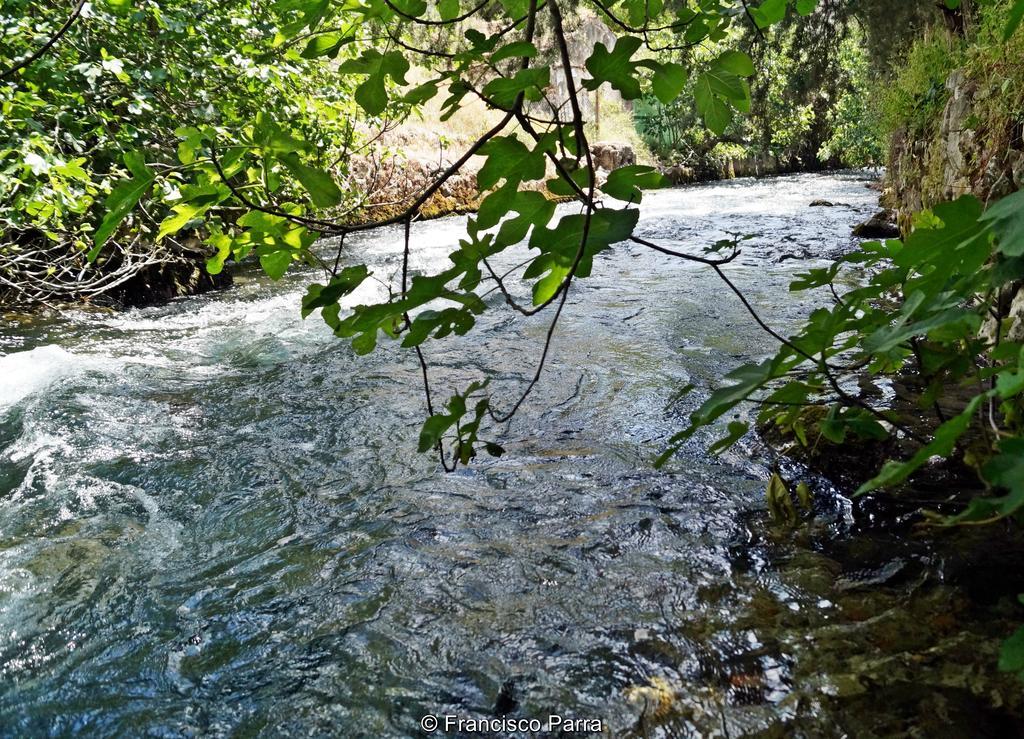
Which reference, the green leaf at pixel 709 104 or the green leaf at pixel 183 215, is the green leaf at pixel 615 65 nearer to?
the green leaf at pixel 709 104

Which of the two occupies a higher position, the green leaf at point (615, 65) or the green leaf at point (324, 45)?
the green leaf at point (324, 45)

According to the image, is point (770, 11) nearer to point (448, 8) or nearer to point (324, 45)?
point (448, 8)

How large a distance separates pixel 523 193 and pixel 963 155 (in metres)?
4.75

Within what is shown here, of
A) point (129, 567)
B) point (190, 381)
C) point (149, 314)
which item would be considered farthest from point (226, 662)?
point (149, 314)

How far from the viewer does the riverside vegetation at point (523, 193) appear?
2.70 feet

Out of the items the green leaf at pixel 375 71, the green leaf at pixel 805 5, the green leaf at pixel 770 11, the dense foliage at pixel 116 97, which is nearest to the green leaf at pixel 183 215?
the green leaf at pixel 375 71

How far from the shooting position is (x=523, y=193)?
859 millimetres

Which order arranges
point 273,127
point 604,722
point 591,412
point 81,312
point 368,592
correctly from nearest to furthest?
point 273,127
point 604,722
point 368,592
point 591,412
point 81,312

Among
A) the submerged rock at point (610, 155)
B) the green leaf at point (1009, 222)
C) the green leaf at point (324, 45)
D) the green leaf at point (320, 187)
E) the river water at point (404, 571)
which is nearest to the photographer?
the green leaf at point (1009, 222)

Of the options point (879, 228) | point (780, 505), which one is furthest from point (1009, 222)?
point (879, 228)

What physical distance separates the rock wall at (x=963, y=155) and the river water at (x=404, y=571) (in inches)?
64.4

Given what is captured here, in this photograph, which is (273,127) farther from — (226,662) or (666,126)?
A: (666,126)

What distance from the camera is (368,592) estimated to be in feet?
7.42

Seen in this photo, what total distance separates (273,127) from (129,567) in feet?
7.17
